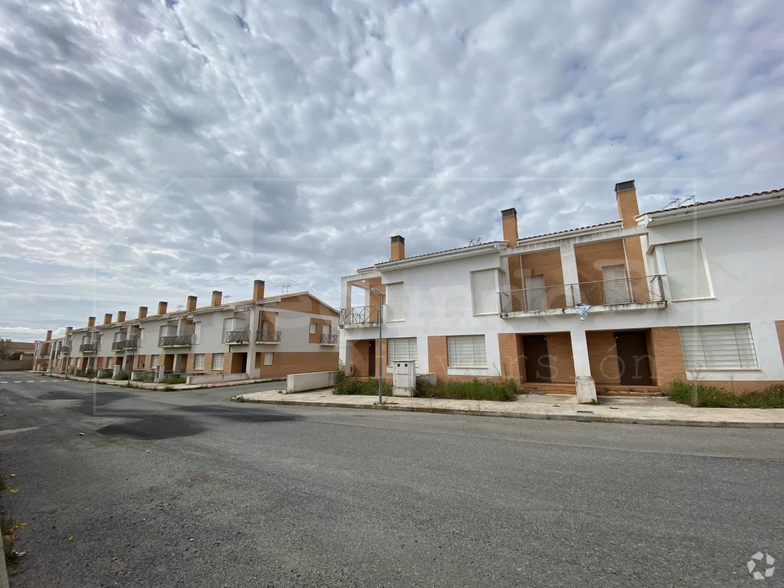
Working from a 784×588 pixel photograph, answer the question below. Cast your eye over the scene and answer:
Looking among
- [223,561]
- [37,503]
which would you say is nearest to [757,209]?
[223,561]

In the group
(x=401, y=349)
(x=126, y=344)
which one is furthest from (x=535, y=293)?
(x=126, y=344)

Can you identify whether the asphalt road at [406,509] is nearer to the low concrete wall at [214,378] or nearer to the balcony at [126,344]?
the low concrete wall at [214,378]

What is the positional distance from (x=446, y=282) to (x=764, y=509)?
1258 cm

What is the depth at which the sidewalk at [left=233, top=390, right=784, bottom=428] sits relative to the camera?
7910mm

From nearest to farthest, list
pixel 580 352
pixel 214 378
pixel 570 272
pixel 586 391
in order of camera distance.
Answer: pixel 586 391 < pixel 580 352 < pixel 570 272 < pixel 214 378

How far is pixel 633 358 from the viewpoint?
13477 millimetres

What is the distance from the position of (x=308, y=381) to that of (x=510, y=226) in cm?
1265

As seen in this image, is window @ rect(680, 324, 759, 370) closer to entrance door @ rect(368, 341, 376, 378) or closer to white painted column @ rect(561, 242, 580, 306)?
white painted column @ rect(561, 242, 580, 306)

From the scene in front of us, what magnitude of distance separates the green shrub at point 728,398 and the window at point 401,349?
980 cm

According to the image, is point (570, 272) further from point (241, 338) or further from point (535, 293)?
point (241, 338)

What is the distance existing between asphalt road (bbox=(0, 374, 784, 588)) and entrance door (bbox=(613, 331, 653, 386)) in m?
6.36

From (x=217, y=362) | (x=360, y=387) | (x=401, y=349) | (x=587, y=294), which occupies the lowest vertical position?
(x=360, y=387)

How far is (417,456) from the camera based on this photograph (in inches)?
224

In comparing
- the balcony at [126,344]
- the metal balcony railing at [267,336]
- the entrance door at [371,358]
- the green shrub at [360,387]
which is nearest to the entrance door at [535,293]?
the green shrub at [360,387]
